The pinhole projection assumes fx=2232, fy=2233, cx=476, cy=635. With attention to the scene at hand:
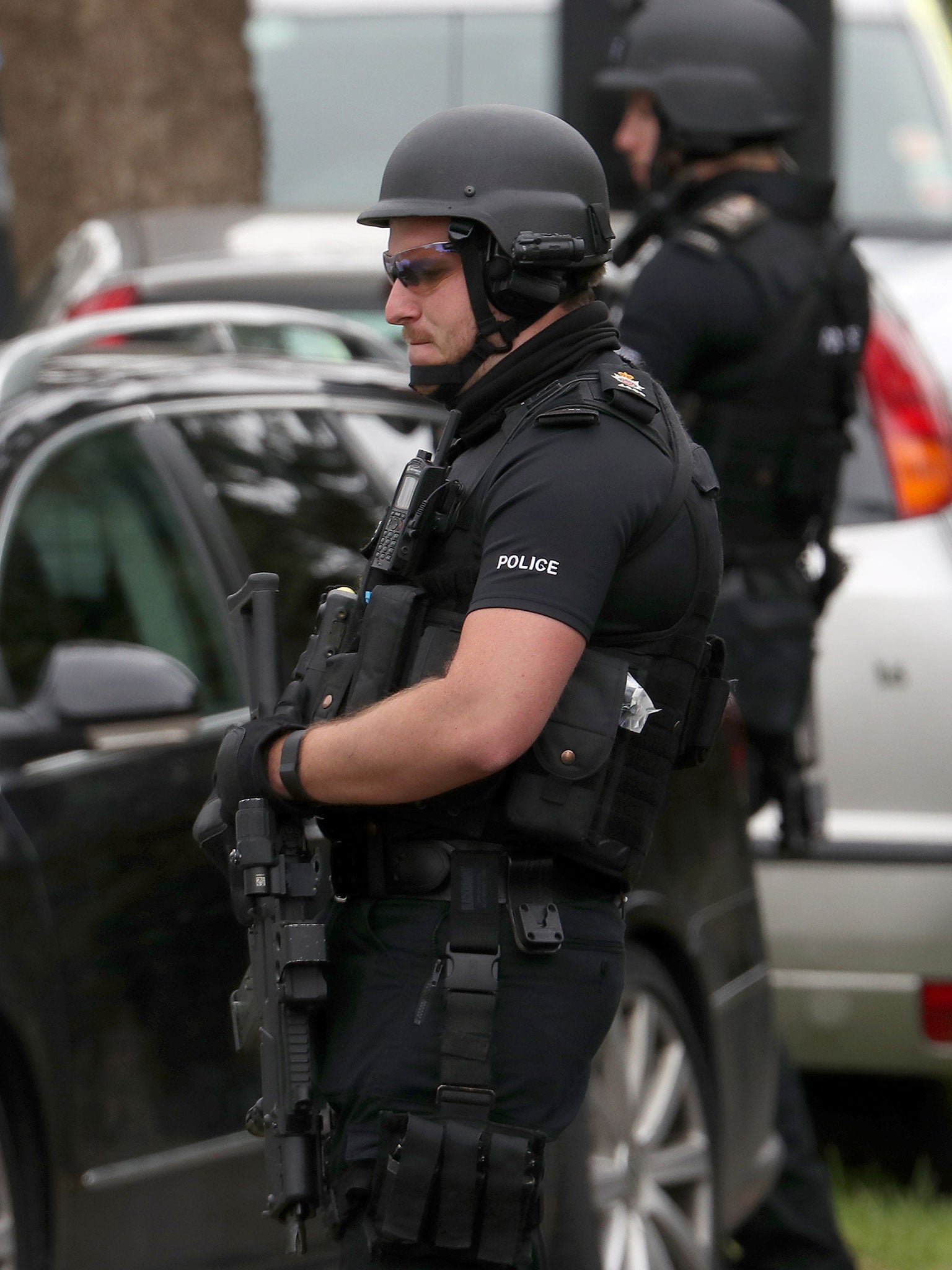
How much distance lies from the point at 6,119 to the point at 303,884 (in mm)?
5706

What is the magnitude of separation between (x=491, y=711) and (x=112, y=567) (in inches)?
55.4

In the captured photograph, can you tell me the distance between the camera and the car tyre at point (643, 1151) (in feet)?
11.4

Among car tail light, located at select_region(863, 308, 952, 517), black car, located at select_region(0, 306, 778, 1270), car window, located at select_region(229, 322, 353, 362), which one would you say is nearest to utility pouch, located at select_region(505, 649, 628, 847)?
black car, located at select_region(0, 306, 778, 1270)

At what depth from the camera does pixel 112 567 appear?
144 inches

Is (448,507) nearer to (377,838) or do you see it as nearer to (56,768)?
(377,838)

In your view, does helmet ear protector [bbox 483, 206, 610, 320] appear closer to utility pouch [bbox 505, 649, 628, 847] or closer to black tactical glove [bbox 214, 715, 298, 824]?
utility pouch [bbox 505, 649, 628, 847]

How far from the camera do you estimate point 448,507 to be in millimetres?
2576

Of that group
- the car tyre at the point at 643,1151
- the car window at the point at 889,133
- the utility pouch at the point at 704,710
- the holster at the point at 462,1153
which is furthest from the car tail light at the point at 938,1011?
the car window at the point at 889,133

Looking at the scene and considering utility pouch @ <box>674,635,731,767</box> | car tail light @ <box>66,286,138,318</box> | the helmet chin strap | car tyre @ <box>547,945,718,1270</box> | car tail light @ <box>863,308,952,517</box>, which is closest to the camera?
the helmet chin strap

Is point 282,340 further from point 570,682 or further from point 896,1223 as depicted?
point 570,682

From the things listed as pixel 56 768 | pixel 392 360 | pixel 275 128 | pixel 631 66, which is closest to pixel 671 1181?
pixel 56 768

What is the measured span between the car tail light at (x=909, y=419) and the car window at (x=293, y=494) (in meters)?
1.55

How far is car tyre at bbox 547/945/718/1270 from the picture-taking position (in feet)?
11.4

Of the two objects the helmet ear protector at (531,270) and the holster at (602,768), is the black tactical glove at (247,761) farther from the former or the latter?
the helmet ear protector at (531,270)
